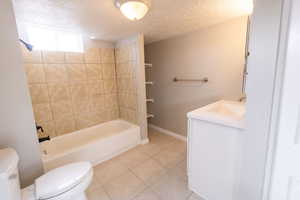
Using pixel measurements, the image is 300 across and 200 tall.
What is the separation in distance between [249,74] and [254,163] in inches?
24.5

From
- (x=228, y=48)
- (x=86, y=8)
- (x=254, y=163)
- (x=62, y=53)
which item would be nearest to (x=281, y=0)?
(x=254, y=163)

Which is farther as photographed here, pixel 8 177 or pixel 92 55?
pixel 92 55

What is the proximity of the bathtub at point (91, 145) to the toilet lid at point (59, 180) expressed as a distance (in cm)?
70

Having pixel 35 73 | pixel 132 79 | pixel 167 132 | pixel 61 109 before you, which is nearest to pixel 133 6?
pixel 132 79

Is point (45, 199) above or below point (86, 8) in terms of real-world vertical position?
below

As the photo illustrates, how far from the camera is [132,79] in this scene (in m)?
2.60

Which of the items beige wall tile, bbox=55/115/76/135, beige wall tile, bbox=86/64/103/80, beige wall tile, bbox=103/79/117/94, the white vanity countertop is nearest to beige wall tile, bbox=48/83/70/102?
beige wall tile, bbox=55/115/76/135

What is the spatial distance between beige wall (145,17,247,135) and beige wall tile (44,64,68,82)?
5.78 ft

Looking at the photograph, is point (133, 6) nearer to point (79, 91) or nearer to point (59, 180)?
point (59, 180)

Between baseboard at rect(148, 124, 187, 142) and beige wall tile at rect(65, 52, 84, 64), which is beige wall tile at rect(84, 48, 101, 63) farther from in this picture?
baseboard at rect(148, 124, 187, 142)

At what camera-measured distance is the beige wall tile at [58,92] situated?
224 centimetres

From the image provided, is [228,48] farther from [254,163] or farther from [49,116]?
[49,116]

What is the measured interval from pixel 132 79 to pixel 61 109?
4.37 ft

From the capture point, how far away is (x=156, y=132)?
3.22 m
